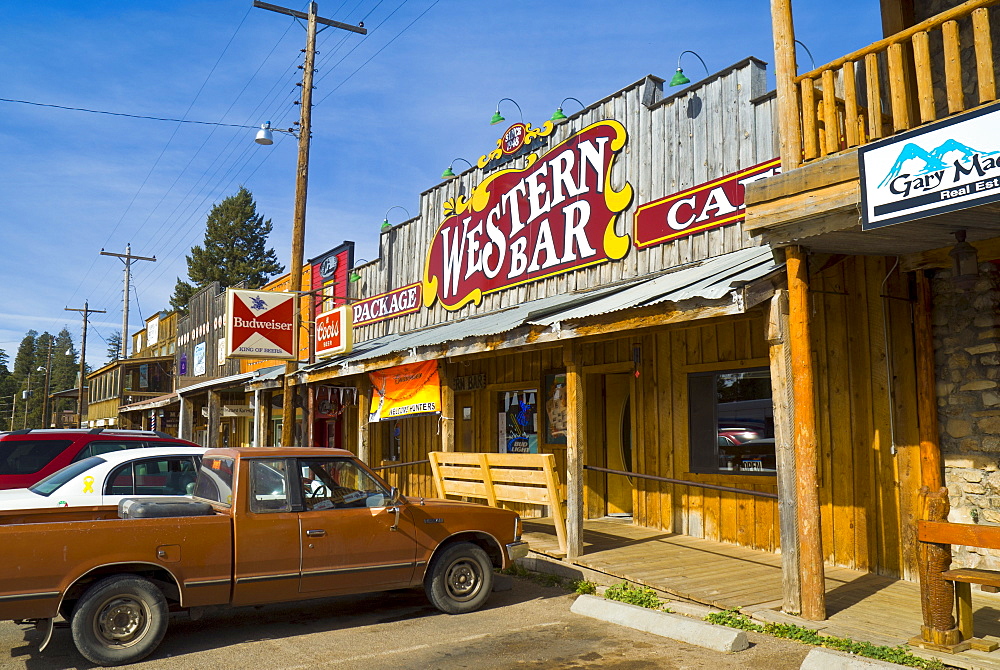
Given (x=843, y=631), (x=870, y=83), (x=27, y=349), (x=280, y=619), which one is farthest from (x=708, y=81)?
(x=27, y=349)

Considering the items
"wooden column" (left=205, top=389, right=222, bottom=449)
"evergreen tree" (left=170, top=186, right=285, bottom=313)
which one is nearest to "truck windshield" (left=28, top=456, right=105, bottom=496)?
"wooden column" (left=205, top=389, right=222, bottom=449)

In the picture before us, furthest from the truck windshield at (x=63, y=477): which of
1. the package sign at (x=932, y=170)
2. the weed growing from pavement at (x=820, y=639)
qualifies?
the package sign at (x=932, y=170)

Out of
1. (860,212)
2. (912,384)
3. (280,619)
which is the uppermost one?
(860,212)

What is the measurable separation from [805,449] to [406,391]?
25.9 feet

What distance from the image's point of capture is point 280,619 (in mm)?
7469

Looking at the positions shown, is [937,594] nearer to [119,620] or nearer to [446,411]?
[119,620]

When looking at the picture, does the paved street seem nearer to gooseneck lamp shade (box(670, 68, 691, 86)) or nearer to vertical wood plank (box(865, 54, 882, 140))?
vertical wood plank (box(865, 54, 882, 140))

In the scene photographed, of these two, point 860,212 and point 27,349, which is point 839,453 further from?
point 27,349

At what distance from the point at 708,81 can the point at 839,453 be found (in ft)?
16.6

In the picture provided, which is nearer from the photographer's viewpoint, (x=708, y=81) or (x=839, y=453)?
(x=839, y=453)

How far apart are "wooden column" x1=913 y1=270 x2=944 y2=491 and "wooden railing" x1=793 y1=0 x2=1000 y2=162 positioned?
67.5 inches

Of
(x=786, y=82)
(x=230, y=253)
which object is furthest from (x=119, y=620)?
(x=230, y=253)

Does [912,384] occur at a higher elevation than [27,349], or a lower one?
lower

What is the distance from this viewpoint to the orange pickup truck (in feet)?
19.1
